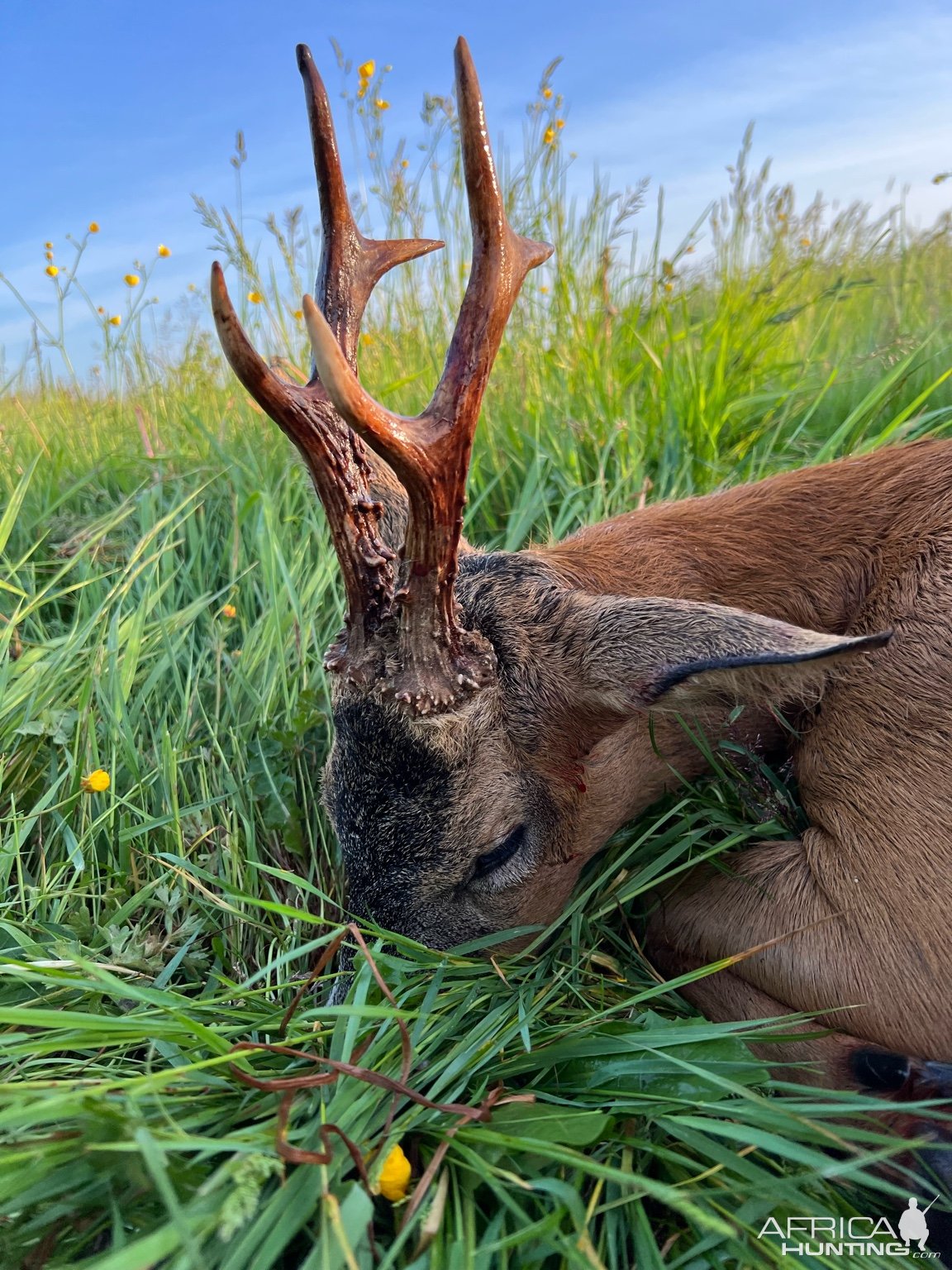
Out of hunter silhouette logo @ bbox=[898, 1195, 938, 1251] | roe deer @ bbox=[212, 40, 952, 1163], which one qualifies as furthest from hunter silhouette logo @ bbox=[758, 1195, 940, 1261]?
roe deer @ bbox=[212, 40, 952, 1163]

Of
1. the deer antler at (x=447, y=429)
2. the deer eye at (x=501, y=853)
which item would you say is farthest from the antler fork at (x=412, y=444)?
the deer eye at (x=501, y=853)

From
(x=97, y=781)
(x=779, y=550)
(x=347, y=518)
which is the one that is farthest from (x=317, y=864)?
(x=779, y=550)

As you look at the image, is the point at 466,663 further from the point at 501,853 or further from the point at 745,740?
the point at 745,740

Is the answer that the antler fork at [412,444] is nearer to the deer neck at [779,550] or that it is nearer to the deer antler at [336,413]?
the deer antler at [336,413]

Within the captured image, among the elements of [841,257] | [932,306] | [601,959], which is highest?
[841,257]

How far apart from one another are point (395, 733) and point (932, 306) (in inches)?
224

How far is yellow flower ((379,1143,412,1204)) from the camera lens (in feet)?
→ 4.78

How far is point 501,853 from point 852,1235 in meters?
1.03

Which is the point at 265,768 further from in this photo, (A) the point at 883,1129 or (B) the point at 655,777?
(A) the point at 883,1129

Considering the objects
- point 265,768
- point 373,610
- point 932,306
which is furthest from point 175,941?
point 932,306

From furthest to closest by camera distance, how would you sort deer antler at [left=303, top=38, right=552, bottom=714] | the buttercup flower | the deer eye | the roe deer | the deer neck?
1. the buttercup flower
2. the deer neck
3. the deer eye
4. the roe deer
5. deer antler at [left=303, top=38, right=552, bottom=714]

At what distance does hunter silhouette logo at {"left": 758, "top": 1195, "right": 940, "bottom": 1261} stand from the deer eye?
3.13 feet

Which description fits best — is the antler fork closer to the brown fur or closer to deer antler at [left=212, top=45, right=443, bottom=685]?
deer antler at [left=212, top=45, right=443, bottom=685]

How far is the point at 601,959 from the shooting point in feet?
7.52
